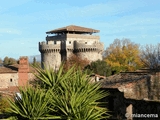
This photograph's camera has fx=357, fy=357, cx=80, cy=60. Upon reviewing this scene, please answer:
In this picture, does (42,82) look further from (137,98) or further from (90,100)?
(137,98)

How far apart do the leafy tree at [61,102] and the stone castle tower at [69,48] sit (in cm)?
5187

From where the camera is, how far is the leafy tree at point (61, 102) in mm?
12539

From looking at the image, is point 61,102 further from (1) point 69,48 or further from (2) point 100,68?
(1) point 69,48

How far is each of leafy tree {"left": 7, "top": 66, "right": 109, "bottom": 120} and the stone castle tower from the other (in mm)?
51870

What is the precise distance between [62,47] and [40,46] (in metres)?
4.36

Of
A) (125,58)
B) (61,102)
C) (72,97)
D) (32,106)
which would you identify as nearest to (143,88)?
(72,97)

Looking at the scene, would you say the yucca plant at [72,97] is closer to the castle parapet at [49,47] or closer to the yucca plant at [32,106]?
the yucca plant at [32,106]

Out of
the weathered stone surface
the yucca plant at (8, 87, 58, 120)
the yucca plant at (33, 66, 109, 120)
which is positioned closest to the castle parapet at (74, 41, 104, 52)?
the weathered stone surface

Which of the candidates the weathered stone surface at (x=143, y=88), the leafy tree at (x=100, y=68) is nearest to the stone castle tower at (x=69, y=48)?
the leafy tree at (x=100, y=68)

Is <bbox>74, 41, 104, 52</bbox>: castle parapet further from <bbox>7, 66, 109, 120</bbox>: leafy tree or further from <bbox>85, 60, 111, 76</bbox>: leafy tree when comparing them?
<bbox>7, 66, 109, 120</bbox>: leafy tree

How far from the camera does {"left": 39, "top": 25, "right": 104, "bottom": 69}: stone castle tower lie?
66.6 metres

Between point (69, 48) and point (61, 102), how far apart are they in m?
54.7

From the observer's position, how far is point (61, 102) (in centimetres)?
1268

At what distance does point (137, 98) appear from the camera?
1603 centimetres
